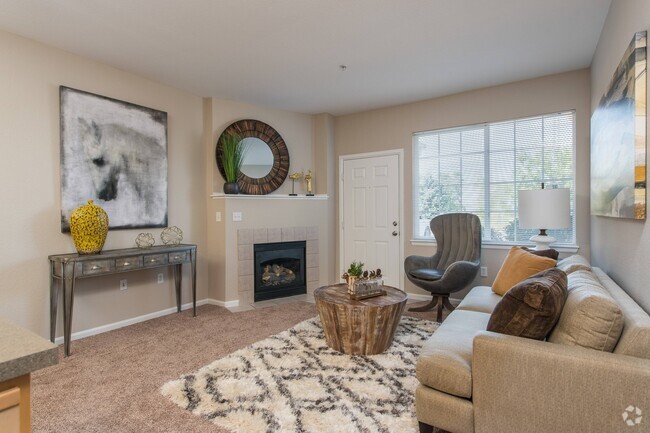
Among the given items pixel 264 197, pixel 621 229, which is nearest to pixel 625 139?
pixel 621 229

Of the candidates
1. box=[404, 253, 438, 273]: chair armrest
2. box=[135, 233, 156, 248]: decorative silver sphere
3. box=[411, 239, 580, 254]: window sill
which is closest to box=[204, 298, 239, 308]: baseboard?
box=[135, 233, 156, 248]: decorative silver sphere

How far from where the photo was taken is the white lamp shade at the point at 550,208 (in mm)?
3027

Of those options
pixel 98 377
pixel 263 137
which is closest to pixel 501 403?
pixel 98 377

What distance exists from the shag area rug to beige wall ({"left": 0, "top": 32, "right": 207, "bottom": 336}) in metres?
1.61

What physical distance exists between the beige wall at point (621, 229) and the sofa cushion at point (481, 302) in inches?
30.5

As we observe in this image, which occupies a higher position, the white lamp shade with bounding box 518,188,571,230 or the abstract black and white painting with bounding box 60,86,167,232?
the abstract black and white painting with bounding box 60,86,167,232

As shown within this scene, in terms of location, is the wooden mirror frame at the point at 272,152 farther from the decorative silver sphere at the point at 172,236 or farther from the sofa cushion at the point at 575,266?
the sofa cushion at the point at 575,266

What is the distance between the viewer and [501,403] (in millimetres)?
1439

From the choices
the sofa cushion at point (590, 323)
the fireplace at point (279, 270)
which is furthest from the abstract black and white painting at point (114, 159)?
the sofa cushion at point (590, 323)

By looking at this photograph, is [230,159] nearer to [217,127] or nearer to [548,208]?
[217,127]

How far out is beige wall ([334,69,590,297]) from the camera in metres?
3.59

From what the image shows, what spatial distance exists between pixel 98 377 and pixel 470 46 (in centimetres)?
394

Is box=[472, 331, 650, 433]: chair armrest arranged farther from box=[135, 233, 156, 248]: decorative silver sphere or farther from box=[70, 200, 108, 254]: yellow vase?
box=[135, 233, 156, 248]: decorative silver sphere

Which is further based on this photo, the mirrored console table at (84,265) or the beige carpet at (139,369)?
the mirrored console table at (84,265)
